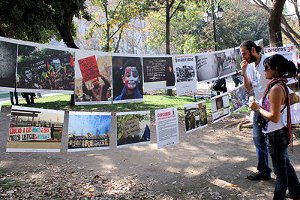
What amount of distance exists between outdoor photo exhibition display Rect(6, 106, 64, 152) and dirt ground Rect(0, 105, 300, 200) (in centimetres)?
78

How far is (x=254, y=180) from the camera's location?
448 centimetres

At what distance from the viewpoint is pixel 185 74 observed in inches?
211

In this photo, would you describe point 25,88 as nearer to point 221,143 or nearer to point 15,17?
point 221,143

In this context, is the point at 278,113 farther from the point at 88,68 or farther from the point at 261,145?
the point at 88,68

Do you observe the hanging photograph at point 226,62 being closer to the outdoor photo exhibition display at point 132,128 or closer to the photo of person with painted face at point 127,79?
the photo of person with painted face at point 127,79

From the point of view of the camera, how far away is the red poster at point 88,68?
14.3ft

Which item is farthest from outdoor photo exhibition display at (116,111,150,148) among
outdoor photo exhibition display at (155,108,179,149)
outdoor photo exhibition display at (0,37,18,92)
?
outdoor photo exhibition display at (0,37,18,92)

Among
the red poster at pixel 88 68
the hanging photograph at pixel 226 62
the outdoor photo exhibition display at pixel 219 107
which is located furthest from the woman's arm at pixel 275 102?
the hanging photograph at pixel 226 62

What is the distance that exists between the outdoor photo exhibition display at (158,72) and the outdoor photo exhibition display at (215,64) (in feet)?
1.94

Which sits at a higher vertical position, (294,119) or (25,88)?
(25,88)

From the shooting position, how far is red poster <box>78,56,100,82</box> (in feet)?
14.3

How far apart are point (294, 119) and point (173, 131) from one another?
8.80 ft

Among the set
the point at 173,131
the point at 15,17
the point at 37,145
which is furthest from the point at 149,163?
the point at 15,17

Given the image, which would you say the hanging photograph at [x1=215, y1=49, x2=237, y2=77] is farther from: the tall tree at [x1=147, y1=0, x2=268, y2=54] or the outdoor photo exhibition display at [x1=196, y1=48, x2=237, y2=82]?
the tall tree at [x1=147, y1=0, x2=268, y2=54]
